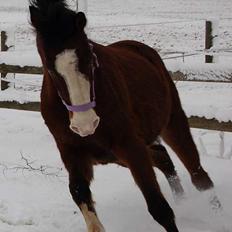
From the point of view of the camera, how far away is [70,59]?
3012mm

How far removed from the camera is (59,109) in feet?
11.2

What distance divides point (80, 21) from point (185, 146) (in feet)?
6.47

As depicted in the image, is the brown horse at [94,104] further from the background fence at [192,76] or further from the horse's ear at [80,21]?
the background fence at [192,76]

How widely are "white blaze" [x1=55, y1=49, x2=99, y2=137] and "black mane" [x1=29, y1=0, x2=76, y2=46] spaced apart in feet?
0.38

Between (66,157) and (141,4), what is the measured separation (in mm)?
27050

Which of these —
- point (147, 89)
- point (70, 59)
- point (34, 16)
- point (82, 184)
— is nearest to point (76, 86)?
point (70, 59)

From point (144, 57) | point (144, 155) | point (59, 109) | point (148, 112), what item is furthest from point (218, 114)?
point (59, 109)

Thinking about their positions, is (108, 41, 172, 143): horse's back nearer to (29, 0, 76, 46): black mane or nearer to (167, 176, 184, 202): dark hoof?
(167, 176, 184, 202): dark hoof

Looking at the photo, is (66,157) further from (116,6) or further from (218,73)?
(116,6)

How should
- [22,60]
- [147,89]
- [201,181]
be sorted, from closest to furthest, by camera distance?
[147,89] → [201,181] → [22,60]

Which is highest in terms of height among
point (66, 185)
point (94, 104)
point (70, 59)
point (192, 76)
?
point (70, 59)

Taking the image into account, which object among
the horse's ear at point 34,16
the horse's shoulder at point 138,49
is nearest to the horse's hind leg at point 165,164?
the horse's shoulder at point 138,49

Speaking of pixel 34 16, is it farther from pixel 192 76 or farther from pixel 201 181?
pixel 192 76

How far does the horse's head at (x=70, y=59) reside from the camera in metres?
3.02
